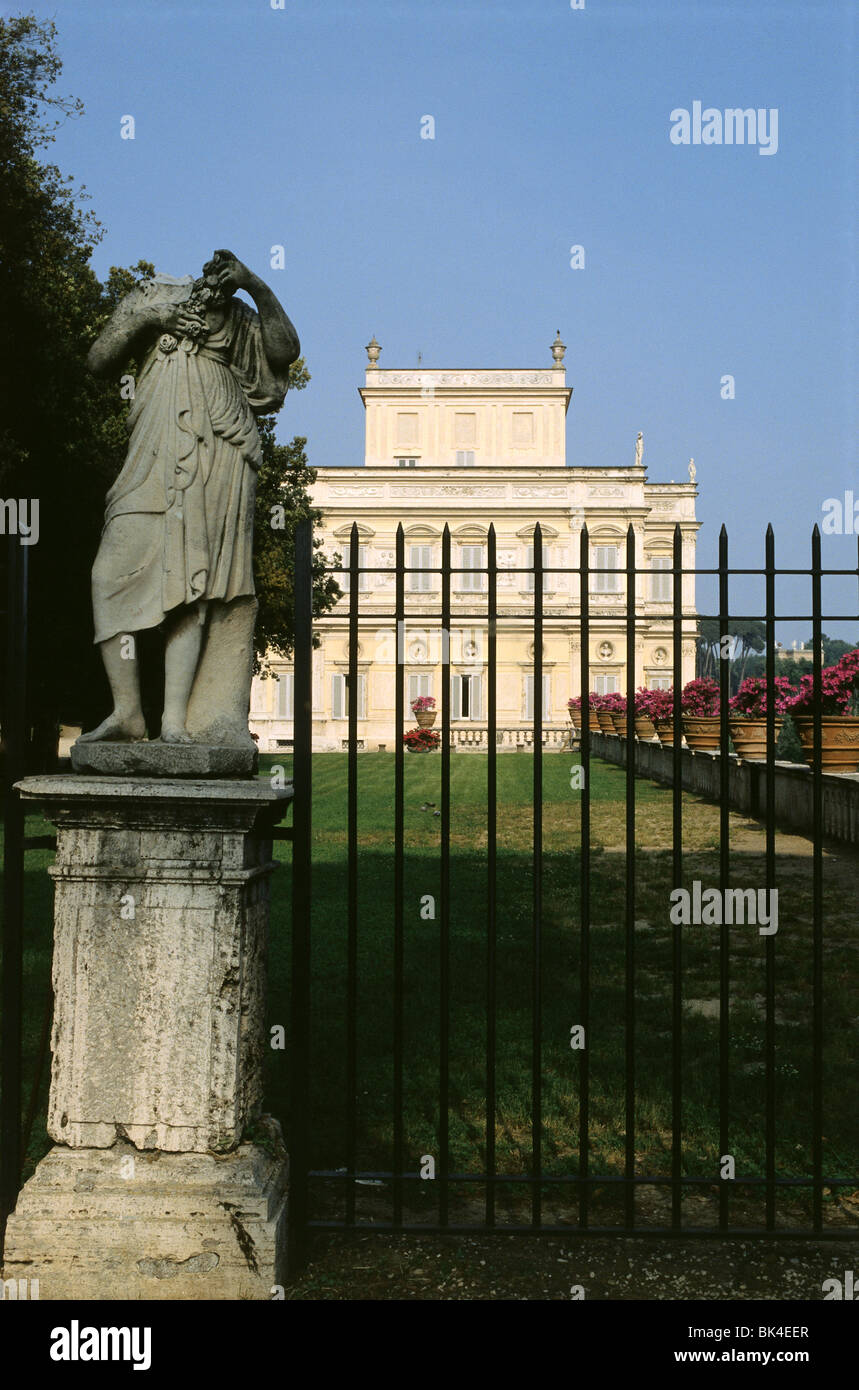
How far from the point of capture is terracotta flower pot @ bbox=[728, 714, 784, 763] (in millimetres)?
13211

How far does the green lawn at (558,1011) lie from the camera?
3918 millimetres

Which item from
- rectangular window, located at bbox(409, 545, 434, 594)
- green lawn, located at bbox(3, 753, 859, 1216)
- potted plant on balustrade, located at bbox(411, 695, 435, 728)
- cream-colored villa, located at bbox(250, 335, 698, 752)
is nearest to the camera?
green lawn, located at bbox(3, 753, 859, 1216)

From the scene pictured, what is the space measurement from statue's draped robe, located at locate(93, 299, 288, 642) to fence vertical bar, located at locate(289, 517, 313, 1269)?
0.63 ft

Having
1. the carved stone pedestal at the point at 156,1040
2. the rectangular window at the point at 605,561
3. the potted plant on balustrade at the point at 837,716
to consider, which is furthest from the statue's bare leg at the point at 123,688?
the rectangular window at the point at 605,561

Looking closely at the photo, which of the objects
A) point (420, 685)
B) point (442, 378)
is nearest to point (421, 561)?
point (420, 685)

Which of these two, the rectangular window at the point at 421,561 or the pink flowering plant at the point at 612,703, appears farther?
the rectangular window at the point at 421,561

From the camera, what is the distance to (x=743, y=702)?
14070 mm

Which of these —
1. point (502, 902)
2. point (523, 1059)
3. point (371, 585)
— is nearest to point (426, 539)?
point (371, 585)

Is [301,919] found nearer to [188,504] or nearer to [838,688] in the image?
[188,504]

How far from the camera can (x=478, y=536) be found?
36531mm

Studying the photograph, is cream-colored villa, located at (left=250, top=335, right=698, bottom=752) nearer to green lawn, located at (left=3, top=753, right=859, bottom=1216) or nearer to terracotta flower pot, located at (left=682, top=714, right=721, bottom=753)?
terracotta flower pot, located at (left=682, top=714, right=721, bottom=753)

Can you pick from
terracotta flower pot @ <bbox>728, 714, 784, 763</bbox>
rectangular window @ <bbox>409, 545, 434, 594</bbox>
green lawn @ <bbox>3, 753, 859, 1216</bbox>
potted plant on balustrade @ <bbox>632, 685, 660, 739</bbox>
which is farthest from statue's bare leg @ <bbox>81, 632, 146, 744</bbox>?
rectangular window @ <bbox>409, 545, 434, 594</bbox>

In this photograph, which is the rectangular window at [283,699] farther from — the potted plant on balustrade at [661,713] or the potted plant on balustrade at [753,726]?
the potted plant on balustrade at [753,726]

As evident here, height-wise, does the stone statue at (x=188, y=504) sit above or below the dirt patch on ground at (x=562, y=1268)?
above
